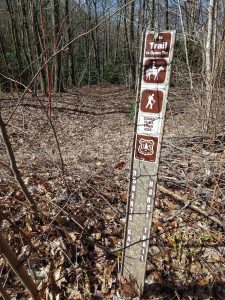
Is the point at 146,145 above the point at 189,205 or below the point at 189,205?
above

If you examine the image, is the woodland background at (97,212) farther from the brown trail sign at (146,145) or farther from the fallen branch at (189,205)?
the brown trail sign at (146,145)

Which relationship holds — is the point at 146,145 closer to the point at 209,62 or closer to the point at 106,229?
the point at 106,229

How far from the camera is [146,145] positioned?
1.94 metres

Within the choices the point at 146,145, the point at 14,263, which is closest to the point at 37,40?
the point at 146,145

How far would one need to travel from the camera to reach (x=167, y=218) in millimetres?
3070

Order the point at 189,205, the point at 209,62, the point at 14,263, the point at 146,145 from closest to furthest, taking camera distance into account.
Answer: the point at 14,263
the point at 146,145
the point at 189,205
the point at 209,62

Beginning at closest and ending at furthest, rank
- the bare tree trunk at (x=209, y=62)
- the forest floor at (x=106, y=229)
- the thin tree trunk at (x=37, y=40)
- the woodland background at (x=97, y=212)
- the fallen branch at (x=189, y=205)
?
the thin tree trunk at (x=37, y=40) < the woodland background at (x=97, y=212) < the forest floor at (x=106, y=229) < the fallen branch at (x=189, y=205) < the bare tree trunk at (x=209, y=62)

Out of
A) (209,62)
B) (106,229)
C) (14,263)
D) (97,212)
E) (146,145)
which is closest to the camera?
(14,263)

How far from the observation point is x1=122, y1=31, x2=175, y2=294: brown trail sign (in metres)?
1.72

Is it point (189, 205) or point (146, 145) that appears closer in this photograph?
point (146, 145)

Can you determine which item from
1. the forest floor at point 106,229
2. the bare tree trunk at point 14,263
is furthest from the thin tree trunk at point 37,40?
the bare tree trunk at point 14,263

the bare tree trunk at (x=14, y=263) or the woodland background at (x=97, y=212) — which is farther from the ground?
the bare tree trunk at (x=14, y=263)

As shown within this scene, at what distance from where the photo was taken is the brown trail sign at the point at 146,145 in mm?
1723

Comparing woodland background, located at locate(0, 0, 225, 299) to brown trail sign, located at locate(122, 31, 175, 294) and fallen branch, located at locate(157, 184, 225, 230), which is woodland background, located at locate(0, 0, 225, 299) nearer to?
fallen branch, located at locate(157, 184, 225, 230)
